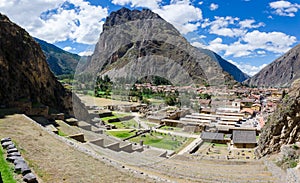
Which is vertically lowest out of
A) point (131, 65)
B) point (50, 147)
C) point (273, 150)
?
point (273, 150)

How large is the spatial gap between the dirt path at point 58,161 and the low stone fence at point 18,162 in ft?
1.03

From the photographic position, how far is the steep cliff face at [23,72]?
1551 cm

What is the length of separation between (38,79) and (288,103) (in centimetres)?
1707

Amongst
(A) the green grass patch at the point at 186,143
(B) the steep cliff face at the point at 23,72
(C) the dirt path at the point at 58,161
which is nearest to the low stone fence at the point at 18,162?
(C) the dirt path at the point at 58,161

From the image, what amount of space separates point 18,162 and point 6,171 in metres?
0.50

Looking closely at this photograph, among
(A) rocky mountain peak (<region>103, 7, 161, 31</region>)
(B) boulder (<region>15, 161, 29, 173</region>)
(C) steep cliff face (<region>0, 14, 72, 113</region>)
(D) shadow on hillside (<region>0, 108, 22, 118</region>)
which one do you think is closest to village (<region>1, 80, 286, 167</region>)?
(D) shadow on hillside (<region>0, 108, 22, 118</region>)

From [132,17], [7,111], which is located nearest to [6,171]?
[7,111]

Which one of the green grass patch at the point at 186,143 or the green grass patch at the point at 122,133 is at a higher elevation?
the green grass patch at the point at 122,133

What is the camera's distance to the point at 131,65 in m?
17.2

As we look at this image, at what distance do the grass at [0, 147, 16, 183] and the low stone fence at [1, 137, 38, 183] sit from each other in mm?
118

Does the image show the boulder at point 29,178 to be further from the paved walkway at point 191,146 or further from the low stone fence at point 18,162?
the paved walkway at point 191,146

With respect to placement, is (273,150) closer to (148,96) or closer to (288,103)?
(288,103)

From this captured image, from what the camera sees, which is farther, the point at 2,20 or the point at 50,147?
the point at 2,20

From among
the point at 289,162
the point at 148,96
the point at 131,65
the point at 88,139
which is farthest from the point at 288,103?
the point at 148,96
